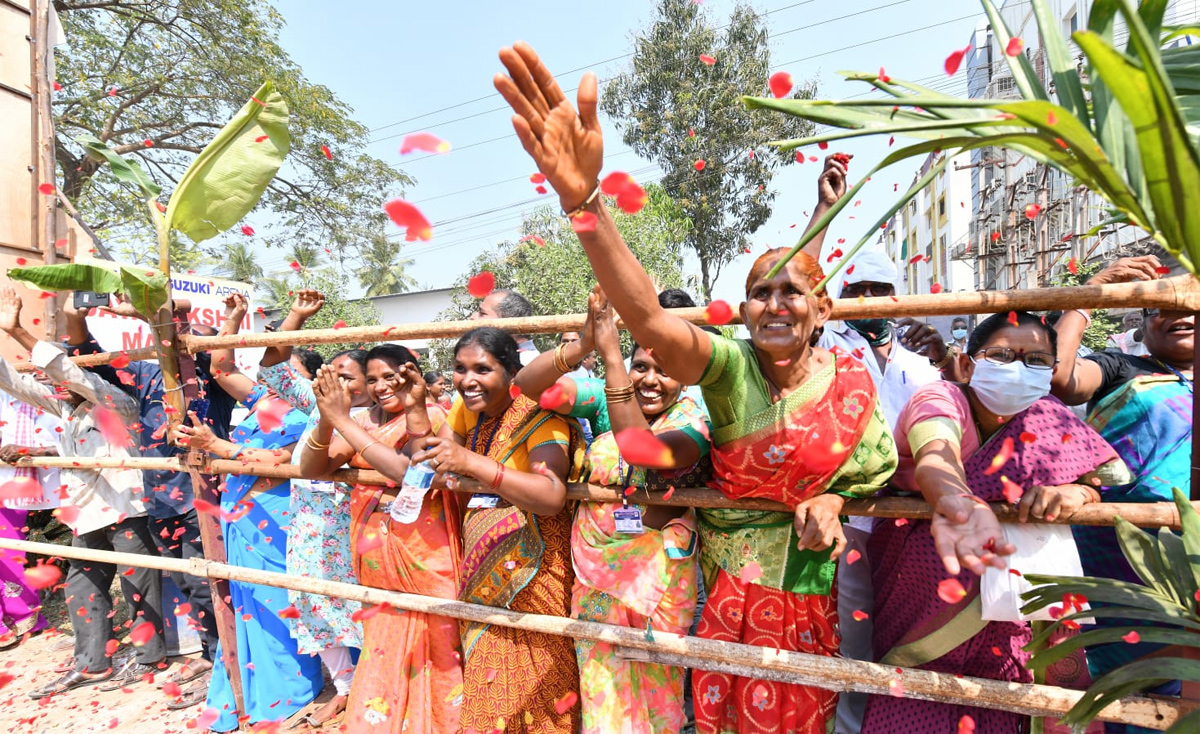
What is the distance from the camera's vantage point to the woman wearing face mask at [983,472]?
1.85m

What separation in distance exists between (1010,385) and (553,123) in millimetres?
1456

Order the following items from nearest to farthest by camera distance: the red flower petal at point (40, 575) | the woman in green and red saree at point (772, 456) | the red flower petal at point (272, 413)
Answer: the woman in green and red saree at point (772, 456), the red flower petal at point (272, 413), the red flower petal at point (40, 575)

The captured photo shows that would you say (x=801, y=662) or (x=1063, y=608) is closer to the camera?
(x=1063, y=608)

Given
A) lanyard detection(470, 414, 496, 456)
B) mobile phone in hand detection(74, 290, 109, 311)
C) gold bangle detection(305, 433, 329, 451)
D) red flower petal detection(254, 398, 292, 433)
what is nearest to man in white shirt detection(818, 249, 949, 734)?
lanyard detection(470, 414, 496, 456)

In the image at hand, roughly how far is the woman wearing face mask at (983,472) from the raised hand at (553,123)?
1.21 metres

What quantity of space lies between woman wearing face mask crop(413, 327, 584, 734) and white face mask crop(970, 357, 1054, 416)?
4.55ft

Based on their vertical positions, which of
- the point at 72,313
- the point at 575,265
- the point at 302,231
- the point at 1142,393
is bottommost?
the point at 1142,393

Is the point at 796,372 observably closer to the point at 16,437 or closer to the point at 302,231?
the point at 16,437

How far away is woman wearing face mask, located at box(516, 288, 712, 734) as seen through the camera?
2.28m

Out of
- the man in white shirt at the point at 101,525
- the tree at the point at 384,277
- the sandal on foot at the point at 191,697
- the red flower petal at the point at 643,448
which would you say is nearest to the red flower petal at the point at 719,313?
the red flower petal at the point at 643,448

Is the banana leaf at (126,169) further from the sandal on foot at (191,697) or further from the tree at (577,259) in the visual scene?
the tree at (577,259)

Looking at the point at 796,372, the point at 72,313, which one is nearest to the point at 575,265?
the point at 72,313

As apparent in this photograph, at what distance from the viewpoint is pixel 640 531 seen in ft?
7.51

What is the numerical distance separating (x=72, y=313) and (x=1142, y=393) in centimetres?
564
